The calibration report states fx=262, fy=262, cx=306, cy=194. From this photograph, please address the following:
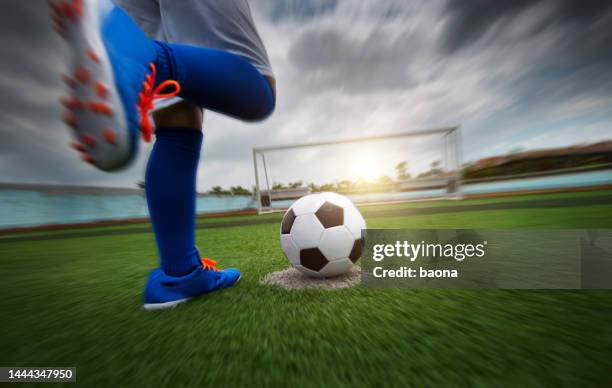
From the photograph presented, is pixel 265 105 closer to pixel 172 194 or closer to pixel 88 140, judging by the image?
pixel 172 194

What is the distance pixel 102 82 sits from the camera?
1.69ft

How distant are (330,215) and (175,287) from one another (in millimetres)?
679

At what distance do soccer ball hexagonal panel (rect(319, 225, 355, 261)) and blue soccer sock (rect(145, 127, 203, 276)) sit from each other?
53 cm

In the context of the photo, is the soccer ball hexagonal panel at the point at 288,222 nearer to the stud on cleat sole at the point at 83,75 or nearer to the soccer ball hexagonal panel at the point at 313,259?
the soccer ball hexagonal panel at the point at 313,259

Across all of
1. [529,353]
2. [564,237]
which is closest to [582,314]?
[529,353]

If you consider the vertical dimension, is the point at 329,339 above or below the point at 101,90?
below

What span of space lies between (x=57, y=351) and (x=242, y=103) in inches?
34.8

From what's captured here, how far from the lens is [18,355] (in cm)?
70

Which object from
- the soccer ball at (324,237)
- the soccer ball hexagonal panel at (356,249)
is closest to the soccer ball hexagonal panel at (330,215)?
the soccer ball at (324,237)

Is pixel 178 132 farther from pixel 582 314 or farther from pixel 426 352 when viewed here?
pixel 582 314

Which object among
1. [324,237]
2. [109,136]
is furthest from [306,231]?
[109,136]

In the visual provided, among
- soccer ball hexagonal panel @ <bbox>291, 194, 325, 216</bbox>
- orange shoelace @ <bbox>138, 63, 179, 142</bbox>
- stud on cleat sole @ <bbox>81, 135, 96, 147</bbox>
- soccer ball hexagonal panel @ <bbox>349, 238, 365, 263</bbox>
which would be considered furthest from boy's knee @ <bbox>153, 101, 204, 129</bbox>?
soccer ball hexagonal panel @ <bbox>349, 238, 365, 263</bbox>

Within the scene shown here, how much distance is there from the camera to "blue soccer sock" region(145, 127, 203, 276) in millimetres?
939

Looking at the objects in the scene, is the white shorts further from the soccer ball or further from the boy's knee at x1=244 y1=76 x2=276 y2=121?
the soccer ball
